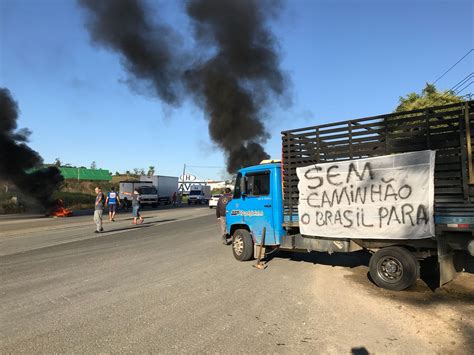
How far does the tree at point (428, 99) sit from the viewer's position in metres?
14.0

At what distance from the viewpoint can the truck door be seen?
798 cm

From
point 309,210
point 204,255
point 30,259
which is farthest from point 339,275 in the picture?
point 30,259

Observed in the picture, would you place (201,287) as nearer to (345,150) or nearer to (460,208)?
(345,150)

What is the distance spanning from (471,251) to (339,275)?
242 centimetres

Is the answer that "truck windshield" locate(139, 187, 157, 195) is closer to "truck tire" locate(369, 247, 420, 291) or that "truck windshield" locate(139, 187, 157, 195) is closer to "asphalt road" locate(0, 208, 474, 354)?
"asphalt road" locate(0, 208, 474, 354)

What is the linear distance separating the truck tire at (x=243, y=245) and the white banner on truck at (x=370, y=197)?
61.3 inches

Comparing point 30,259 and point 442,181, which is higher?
point 442,181

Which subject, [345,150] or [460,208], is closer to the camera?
[460,208]

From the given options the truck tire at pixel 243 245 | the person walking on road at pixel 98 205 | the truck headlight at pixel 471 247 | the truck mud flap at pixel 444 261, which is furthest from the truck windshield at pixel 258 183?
the person walking on road at pixel 98 205

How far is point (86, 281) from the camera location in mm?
6688

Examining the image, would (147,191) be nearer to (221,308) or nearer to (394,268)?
(394,268)

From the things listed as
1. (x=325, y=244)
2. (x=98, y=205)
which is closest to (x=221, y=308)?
(x=325, y=244)

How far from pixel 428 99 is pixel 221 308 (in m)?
13.0

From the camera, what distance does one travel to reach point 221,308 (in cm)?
510
